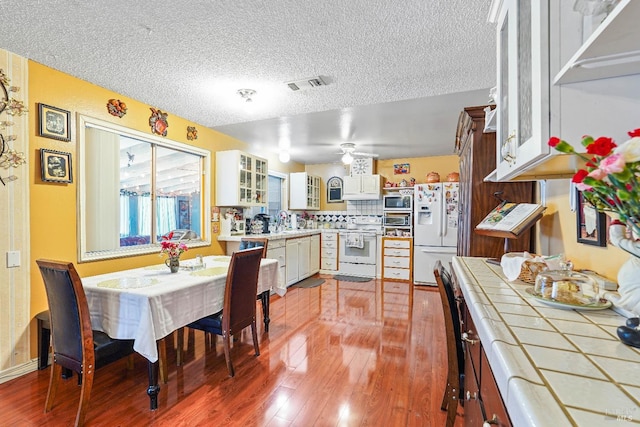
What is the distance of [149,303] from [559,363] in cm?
193

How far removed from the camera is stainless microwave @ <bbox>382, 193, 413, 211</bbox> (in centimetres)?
545

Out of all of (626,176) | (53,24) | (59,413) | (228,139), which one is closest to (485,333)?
(626,176)

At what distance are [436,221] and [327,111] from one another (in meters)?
2.81

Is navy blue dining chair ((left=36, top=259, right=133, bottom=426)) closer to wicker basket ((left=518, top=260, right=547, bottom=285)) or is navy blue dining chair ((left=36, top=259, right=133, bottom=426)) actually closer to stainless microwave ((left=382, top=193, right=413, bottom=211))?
wicker basket ((left=518, top=260, right=547, bottom=285))

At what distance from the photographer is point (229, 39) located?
1936mm

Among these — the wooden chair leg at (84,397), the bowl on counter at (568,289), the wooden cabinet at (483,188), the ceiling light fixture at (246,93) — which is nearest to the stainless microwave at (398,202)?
the wooden cabinet at (483,188)

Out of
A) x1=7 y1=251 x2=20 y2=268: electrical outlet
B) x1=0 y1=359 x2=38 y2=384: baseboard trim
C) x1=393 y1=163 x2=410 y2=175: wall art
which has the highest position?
x1=393 y1=163 x2=410 y2=175: wall art

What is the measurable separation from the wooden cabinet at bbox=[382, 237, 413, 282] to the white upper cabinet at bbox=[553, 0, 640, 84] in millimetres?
4545

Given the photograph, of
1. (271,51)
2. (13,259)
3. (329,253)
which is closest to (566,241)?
(271,51)

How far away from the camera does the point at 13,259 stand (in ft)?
7.06

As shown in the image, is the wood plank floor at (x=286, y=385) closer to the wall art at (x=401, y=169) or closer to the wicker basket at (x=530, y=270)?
the wicker basket at (x=530, y=270)

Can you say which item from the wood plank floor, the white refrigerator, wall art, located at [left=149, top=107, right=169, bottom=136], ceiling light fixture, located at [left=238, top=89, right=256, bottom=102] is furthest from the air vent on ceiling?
the white refrigerator

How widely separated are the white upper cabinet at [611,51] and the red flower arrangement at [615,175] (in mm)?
232

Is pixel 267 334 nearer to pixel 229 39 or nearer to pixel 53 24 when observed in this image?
pixel 229 39
